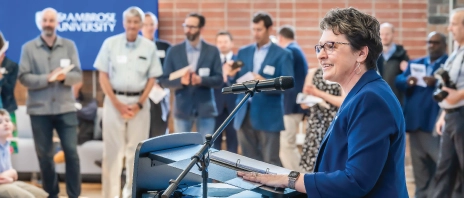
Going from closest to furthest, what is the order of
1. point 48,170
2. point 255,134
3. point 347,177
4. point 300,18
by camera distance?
point 347,177, point 48,170, point 255,134, point 300,18

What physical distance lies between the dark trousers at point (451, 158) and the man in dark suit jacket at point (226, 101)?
2171mm

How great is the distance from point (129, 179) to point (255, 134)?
3.81ft

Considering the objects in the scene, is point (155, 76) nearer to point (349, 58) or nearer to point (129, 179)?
point (129, 179)

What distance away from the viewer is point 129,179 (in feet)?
18.8

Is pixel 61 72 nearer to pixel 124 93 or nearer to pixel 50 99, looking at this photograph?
pixel 50 99

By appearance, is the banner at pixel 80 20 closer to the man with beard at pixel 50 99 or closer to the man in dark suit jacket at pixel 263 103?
the man with beard at pixel 50 99

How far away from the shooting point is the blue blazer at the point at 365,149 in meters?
2.00

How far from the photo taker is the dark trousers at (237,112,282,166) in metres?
5.97

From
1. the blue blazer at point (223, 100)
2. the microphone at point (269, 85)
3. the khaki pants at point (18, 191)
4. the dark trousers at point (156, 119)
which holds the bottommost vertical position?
the khaki pants at point (18, 191)

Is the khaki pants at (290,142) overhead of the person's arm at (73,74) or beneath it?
beneath

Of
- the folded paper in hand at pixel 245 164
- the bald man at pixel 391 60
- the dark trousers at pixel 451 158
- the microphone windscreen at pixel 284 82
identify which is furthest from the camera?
the bald man at pixel 391 60

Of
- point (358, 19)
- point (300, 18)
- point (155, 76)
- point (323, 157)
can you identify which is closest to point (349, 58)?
point (358, 19)

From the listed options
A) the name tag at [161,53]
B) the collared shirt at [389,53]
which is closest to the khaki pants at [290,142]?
the collared shirt at [389,53]

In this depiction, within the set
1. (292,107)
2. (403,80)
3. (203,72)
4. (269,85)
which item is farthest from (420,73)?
(269,85)
